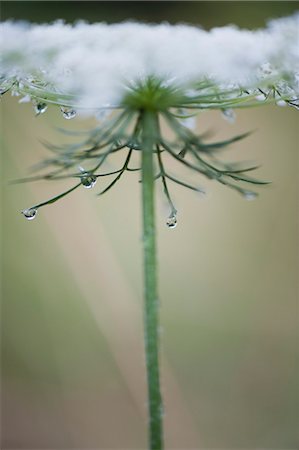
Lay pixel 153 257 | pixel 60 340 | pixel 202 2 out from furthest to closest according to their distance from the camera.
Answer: pixel 202 2
pixel 60 340
pixel 153 257

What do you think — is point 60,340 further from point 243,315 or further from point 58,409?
point 243,315

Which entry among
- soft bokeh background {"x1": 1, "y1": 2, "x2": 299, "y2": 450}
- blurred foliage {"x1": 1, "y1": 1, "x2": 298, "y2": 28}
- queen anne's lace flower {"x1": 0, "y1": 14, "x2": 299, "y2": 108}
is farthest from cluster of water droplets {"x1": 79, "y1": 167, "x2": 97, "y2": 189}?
blurred foliage {"x1": 1, "y1": 1, "x2": 298, "y2": 28}

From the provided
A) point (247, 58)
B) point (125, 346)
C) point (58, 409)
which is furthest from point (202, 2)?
point (247, 58)

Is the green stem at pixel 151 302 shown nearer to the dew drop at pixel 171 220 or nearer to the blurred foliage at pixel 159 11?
the dew drop at pixel 171 220

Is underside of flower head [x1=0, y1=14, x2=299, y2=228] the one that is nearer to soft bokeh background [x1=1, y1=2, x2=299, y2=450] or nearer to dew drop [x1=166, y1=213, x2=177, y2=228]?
dew drop [x1=166, y1=213, x2=177, y2=228]

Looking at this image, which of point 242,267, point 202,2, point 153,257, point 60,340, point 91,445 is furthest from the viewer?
point 202,2

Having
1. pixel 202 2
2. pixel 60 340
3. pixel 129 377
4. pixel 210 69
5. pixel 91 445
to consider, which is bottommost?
pixel 91 445
